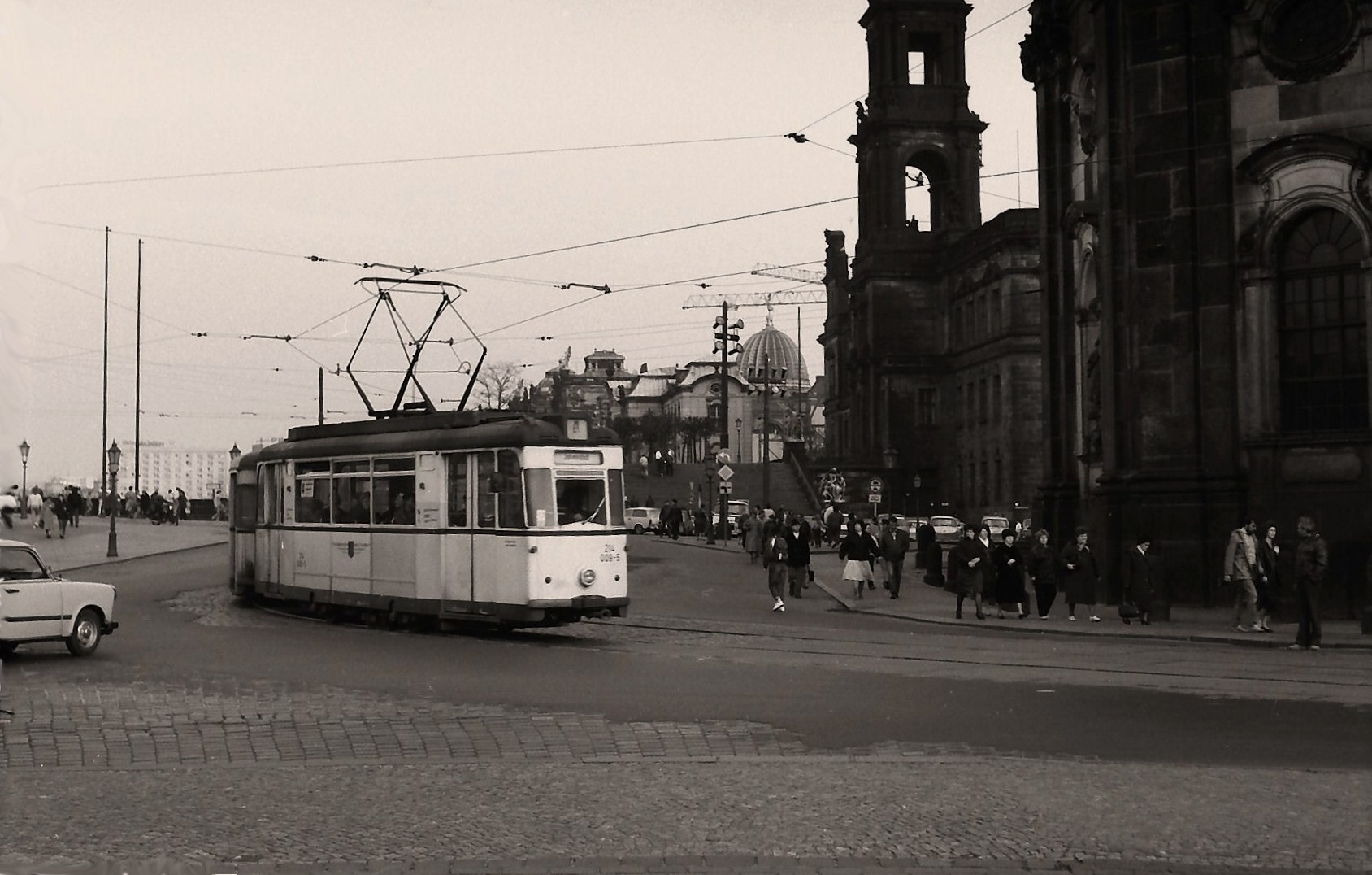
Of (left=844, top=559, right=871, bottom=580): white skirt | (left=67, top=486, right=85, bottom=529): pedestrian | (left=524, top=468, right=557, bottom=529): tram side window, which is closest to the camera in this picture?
(left=524, top=468, right=557, bottom=529): tram side window

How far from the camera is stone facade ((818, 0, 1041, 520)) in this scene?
8356cm

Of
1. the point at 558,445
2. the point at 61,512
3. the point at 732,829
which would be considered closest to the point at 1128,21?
the point at 558,445

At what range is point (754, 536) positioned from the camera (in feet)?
164

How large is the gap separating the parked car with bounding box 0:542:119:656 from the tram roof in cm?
516

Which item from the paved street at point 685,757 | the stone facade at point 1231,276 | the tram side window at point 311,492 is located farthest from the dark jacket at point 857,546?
the paved street at point 685,757

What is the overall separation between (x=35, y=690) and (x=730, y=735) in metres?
7.26

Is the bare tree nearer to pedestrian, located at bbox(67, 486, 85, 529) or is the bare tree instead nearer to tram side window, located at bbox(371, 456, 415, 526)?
pedestrian, located at bbox(67, 486, 85, 529)

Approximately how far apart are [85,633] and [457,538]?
17.5ft

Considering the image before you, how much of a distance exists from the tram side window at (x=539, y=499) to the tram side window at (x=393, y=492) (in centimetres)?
245

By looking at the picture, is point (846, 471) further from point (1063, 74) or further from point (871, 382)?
point (1063, 74)

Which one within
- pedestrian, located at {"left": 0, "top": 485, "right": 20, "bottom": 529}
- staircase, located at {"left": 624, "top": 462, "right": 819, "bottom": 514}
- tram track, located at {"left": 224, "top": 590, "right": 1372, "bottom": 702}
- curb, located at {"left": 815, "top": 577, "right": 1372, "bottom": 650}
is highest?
staircase, located at {"left": 624, "top": 462, "right": 819, "bottom": 514}

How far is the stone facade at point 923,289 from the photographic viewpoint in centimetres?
8356

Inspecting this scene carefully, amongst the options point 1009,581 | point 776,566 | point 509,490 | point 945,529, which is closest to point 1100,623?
point 1009,581

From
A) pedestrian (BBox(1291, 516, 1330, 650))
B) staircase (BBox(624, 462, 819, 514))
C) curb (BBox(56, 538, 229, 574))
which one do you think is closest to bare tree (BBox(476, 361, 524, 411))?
staircase (BBox(624, 462, 819, 514))
